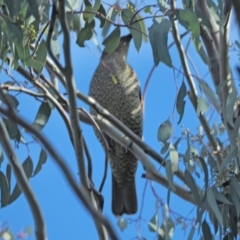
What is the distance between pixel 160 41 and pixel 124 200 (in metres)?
2.11

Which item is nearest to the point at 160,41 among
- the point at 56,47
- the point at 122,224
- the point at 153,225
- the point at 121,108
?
the point at 56,47

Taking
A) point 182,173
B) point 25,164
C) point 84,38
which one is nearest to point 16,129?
point 25,164

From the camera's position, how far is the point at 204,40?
2.89 m

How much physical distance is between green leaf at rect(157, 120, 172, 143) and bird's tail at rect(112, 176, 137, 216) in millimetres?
1493

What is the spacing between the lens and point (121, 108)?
3.88m

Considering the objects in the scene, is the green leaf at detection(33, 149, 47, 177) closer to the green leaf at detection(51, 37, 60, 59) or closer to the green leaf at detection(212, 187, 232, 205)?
the green leaf at detection(51, 37, 60, 59)

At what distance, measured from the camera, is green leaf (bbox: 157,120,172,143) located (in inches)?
94.6

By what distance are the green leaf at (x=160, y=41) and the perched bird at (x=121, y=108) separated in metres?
1.80

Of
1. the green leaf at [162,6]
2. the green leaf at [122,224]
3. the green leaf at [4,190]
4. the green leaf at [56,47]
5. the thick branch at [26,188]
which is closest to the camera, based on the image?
the thick branch at [26,188]

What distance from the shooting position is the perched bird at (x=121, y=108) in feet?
12.7

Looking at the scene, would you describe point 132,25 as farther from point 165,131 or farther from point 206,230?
point 206,230

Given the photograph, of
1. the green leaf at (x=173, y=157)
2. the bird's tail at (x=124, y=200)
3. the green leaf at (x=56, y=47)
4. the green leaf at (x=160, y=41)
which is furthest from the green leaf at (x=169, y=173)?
the bird's tail at (x=124, y=200)

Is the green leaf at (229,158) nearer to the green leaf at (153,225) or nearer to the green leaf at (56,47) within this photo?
the green leaf at (153,225)

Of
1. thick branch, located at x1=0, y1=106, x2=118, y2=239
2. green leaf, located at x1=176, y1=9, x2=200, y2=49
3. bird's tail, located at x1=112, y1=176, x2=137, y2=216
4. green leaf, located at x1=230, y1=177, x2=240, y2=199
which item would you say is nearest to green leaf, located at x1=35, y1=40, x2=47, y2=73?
green leaf, located at x1=176, y1=9, x2=200, y2=49
